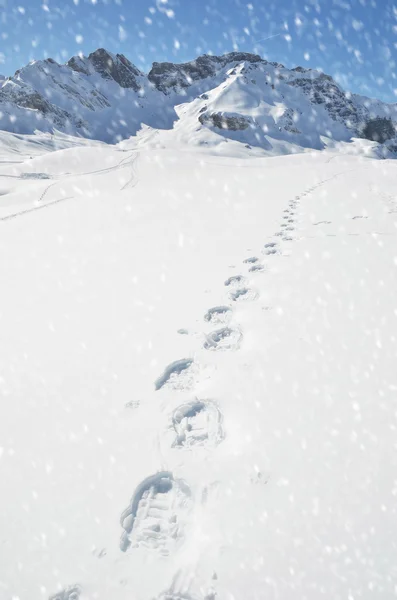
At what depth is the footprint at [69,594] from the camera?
6.51ft

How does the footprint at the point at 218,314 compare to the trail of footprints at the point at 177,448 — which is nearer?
the trail of footprints at the point at 177,448

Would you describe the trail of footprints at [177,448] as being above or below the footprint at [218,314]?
below

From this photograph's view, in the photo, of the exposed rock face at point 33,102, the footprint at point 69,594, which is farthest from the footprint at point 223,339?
the exposed rock face at point 33,102

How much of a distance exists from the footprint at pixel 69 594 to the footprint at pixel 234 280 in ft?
14.1

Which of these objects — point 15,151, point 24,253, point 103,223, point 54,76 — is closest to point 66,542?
point 24,253

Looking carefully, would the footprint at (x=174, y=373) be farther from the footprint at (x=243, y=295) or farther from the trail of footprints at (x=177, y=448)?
the footprint at (x=243, y=295)

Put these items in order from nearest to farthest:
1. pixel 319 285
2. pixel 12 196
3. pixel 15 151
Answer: pixel 319 285 < pixel 12 196 < pixel 15 151

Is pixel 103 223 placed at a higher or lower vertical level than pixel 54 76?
lower

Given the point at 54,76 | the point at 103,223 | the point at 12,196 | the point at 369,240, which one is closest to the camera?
the point at 369,240

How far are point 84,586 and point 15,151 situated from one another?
192ft

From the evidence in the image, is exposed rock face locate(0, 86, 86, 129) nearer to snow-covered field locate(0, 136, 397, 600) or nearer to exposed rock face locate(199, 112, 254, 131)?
exposed rock face locate(199, 112, 254, 131)

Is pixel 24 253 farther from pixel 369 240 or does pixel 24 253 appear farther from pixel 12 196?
pixel 12 196

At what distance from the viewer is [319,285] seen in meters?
5.61

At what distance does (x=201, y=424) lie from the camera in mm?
3076
